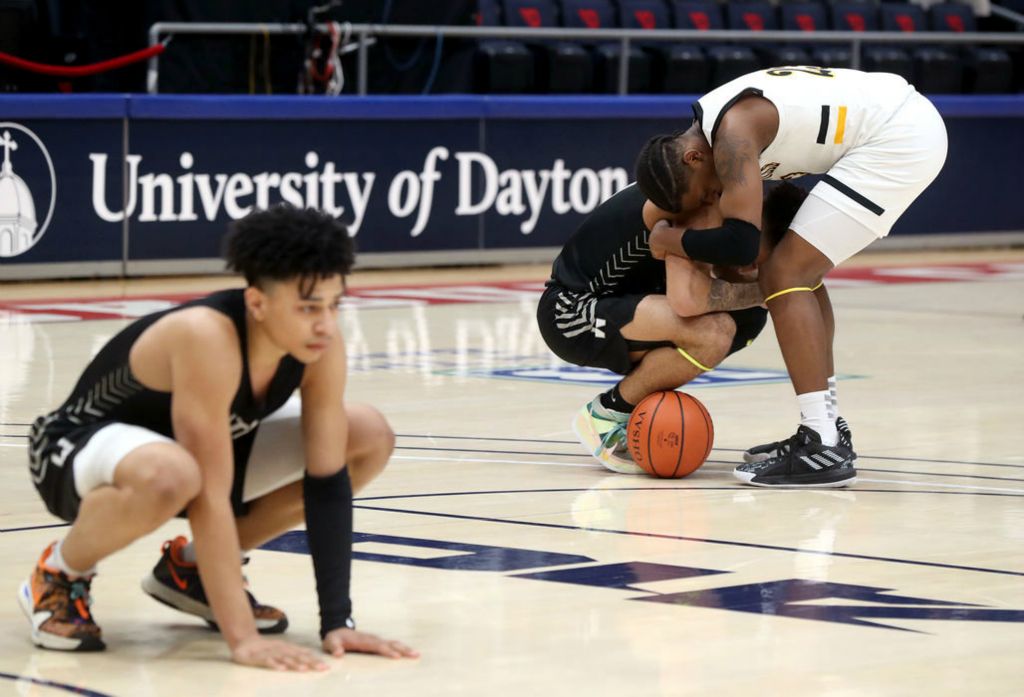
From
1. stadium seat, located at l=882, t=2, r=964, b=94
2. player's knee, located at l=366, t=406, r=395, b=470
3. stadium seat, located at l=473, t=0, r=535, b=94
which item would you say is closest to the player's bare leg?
player's knee, located at l=366, t=406, r=395, b=470

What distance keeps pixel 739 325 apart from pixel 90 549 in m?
3.28

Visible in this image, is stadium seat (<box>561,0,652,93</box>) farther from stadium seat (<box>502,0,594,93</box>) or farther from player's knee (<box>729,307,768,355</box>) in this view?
player's knee (<box>729,307,768,355</box>)

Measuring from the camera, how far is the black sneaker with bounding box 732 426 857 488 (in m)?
6.61

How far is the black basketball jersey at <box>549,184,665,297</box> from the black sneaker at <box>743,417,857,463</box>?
0.68 m

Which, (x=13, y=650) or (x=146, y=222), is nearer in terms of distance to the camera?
(x=13, y=650)

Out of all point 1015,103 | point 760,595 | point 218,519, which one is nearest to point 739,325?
point 760,595

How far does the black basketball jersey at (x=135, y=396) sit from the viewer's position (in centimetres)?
424

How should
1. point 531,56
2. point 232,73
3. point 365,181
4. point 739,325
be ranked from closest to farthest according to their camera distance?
point 739,325 < point 365,181 < point 232,73 < point 531,56

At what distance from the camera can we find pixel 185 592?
4.48 m

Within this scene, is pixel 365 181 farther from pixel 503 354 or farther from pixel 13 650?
pixel 13 650

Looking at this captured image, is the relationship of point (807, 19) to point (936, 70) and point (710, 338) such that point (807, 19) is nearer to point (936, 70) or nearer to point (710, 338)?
point (936, 70)

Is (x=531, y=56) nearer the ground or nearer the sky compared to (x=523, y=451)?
nearer the sky

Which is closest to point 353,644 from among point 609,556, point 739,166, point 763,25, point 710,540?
point 609,556

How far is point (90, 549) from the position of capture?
4.23 m
